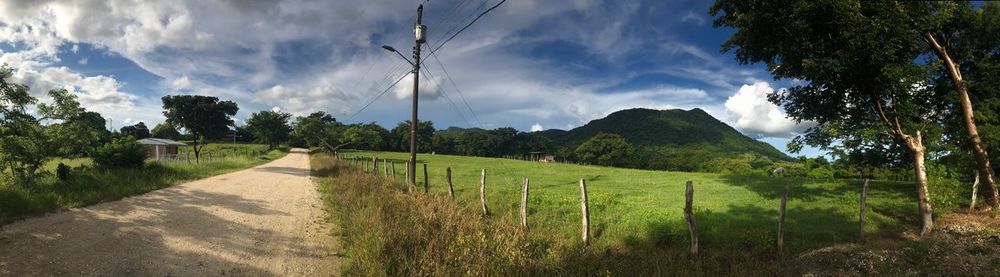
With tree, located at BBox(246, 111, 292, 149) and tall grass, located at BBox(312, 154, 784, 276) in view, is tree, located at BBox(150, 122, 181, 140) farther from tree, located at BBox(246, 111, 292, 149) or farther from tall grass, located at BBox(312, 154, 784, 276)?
tall grass, located at BBox(312, 154, 784, 276)

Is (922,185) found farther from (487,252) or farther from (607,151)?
(607,151)

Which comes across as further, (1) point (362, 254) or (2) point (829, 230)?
(2) point (829, 230)

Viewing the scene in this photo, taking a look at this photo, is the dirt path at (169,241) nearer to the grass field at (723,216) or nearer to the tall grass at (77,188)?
the tall grass at (77,188)

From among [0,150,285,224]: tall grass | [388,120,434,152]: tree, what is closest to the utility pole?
[0,150,285,224]: tall grass

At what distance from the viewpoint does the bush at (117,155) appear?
2067 centimetres

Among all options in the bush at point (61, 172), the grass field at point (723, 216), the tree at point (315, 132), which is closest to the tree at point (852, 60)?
the grass field at point (723, 216)

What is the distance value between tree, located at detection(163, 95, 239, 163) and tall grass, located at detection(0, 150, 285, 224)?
5085cm

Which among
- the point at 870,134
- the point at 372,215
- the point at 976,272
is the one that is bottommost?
the point at 976,272

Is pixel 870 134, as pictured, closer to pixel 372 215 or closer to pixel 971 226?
pixel 971 226

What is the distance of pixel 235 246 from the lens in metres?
9.31

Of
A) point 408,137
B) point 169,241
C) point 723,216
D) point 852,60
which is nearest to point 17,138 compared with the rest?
point 169,241

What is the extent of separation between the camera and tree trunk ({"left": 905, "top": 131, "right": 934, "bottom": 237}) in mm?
13961

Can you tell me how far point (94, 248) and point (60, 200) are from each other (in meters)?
5.62

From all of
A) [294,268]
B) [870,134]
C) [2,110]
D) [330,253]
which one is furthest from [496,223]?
[2,110]
